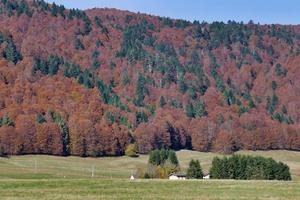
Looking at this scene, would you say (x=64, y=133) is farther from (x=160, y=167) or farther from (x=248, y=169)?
(x=248, y=169)

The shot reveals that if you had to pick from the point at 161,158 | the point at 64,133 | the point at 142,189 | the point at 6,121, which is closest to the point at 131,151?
the point at 64,133

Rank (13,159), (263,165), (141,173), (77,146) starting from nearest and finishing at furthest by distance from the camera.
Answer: (263,165) < (141,173) < (13,159) < (77,146)

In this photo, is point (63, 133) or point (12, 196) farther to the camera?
point (63, 133)

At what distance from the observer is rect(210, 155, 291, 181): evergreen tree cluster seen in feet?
354

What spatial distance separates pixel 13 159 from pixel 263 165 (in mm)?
68057

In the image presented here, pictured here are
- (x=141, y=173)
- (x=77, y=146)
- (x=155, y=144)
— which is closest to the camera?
(x=141, y=173)

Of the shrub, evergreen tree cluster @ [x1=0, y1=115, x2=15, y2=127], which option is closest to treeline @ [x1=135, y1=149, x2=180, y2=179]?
the shrub

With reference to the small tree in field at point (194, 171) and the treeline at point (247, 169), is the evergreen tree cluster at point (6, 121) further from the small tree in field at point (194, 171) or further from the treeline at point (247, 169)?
the treeline at point (247, 169)

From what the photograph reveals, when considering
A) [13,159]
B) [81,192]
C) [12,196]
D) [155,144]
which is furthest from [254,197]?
[155,144]

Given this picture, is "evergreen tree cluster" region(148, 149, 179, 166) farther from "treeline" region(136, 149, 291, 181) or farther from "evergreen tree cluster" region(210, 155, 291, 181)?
"evergreen tree cluster" region(210, 155, 291, 181)

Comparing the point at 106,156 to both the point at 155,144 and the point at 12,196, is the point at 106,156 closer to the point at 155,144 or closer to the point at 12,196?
the point at 155,144

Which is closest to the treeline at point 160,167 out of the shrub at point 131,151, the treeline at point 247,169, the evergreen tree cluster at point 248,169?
the treeline at point 247,169

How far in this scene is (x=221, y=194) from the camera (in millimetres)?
53625

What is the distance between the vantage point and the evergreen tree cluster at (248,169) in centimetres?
10775
